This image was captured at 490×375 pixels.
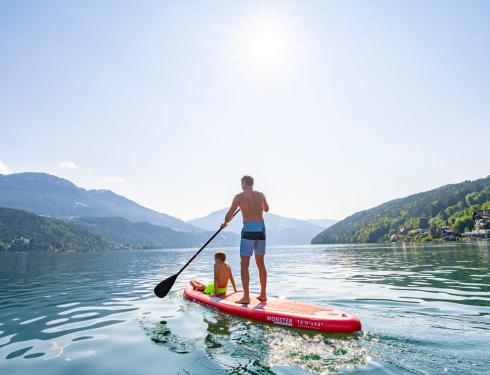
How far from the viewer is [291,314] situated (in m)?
8.30

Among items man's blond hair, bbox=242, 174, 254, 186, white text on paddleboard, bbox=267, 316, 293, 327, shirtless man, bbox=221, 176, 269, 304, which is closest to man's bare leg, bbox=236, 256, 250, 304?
shirtless man, bbox=221, 176, 269, 304

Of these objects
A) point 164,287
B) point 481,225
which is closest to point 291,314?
point 164,287

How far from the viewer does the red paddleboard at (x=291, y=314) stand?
7.46 meters

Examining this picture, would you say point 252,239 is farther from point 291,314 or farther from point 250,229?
point 291,314

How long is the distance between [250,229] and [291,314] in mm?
2784

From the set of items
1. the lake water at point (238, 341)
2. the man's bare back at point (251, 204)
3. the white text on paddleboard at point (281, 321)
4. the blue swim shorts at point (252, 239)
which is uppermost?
the man's bare back at point (251, 204)

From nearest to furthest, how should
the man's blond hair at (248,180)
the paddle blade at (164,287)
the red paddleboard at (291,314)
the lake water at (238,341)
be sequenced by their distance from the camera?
the lake water at (238,341) → the red paddleboard at (291,314) → the man's blond hair at (248,180) → the paddle blade at (164,287)

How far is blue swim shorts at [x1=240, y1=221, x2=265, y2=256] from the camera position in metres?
10.0

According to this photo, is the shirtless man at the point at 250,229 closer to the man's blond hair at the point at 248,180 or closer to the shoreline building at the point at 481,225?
the man's blond hair at the point at 248,180

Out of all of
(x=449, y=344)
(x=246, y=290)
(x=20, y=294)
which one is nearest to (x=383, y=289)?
(x=246, y=290)

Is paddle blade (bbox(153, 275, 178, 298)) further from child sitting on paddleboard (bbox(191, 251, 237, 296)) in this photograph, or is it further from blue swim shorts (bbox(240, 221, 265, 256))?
blue swim shorts (bbox(240, 221, 265, 256))

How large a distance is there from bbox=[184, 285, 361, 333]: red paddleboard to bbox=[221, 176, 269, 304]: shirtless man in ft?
1.66

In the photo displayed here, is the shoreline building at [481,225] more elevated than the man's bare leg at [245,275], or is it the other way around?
the shoreline building at [481,225]

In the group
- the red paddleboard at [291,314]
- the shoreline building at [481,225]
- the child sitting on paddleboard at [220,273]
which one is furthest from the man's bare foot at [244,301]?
the shoreline building at [481,225]
